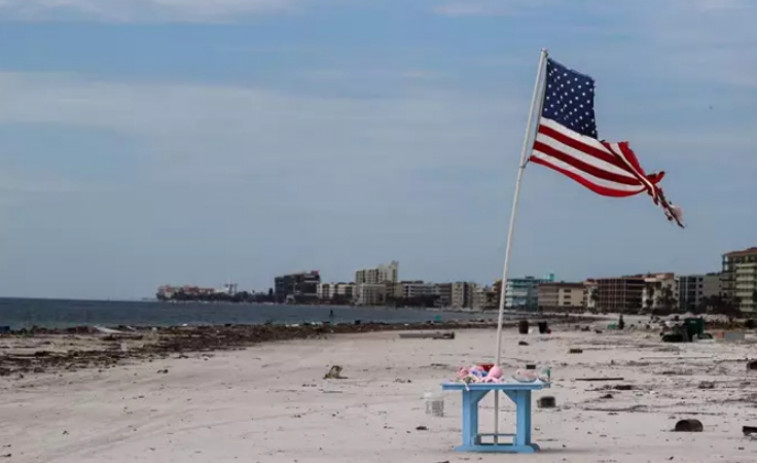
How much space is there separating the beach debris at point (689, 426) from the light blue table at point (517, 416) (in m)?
2.35

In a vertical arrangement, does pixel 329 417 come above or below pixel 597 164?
below

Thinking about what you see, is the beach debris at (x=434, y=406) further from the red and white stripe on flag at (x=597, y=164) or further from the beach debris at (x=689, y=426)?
the red and white stripe on flag at (x=597, y=164)

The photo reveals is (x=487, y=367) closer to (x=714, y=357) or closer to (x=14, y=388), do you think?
(x=14, y=388)

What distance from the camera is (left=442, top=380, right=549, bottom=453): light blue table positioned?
13.2 metres

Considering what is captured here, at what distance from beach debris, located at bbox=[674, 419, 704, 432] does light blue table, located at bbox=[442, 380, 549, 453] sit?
2354 mm

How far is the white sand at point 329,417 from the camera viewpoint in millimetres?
13031

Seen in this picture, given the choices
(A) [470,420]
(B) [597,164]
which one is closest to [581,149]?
(B) [597,164]

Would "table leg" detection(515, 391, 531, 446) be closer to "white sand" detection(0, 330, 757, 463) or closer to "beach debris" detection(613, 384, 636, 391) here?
"white sand" detection(0, 330, 757, 463)

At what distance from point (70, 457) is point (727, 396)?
11231mm

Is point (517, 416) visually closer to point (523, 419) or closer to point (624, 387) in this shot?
point (523, 419)

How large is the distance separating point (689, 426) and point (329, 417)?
16.3 feet

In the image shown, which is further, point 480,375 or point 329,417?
point 329,417

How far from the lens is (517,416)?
13.4m

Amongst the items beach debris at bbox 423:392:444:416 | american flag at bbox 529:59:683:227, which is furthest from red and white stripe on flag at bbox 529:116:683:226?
beach debris at bbox 423:392:444:416
